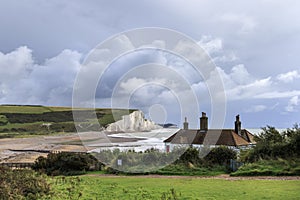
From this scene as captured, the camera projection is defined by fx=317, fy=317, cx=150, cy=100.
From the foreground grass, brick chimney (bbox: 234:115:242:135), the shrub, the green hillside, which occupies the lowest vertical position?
the foreground grass

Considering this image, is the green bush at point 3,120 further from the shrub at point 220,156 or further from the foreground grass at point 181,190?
the foreground grass at point 181,190

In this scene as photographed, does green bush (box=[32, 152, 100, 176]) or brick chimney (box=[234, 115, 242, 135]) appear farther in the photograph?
brick chimney (box=[234, 115, 242, 135])

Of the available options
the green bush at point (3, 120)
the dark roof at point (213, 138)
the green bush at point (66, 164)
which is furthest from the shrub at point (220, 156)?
the green bush at point (3, 120)

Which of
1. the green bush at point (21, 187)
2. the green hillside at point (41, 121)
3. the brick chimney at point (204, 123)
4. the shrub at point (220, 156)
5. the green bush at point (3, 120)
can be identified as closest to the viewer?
the green bush at point (21, 187)

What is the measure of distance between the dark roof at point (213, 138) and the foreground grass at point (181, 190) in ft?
36.0

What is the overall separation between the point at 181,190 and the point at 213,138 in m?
14.9

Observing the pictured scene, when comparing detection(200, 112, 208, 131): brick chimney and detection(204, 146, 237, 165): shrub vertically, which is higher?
detection(200, 112, 208, 131): brick chimney

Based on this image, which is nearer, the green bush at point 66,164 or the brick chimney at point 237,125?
the green bush at point 66,164

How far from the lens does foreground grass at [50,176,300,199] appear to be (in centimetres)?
1243

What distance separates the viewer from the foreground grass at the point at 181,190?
12430 millimetres

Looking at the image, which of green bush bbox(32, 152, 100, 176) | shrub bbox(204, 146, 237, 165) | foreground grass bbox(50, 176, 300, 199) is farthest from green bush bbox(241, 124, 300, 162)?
green bush bbox(32, 152, 100, 176)

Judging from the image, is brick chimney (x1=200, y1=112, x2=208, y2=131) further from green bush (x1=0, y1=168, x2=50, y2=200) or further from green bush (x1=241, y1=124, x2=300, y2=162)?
green bush (x1=0, y1=168, x2=50, y2=200)

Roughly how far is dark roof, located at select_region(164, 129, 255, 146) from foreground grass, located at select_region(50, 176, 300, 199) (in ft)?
36.0

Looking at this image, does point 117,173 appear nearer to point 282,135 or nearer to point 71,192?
point 71,192
